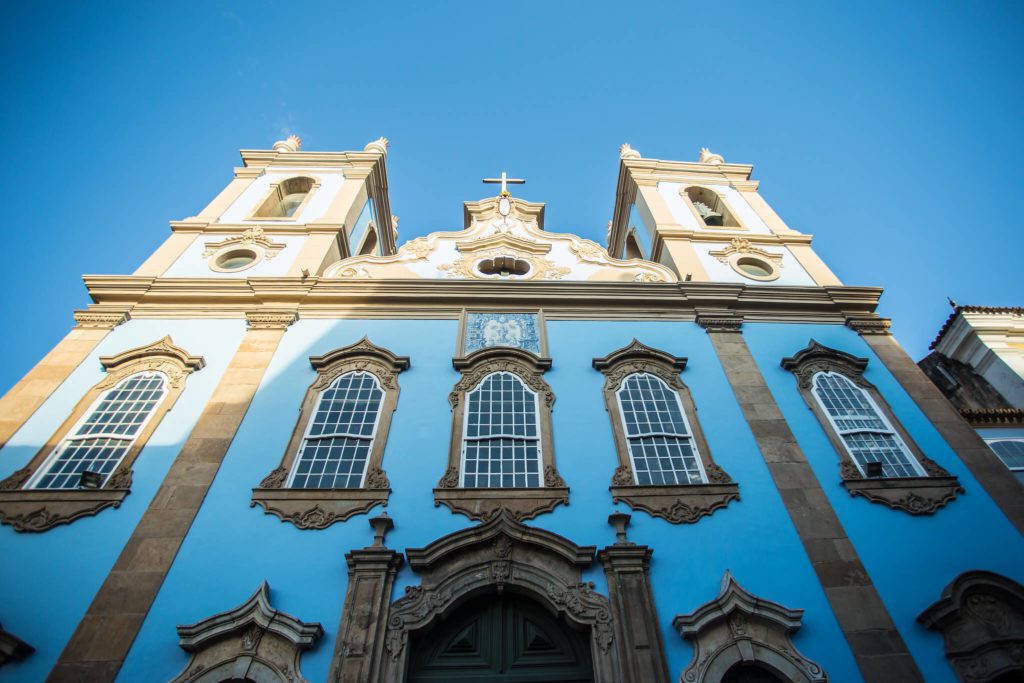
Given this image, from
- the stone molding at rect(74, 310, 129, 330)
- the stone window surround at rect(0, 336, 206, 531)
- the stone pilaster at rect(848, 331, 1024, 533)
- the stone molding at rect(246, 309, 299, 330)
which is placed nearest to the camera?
the stone window surround at rect(0, 336, 206, 531)

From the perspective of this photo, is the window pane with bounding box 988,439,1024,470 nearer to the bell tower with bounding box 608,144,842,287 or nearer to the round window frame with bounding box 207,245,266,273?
the bell tower with bounding box 608,144,842,287

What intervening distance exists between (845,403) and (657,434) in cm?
345

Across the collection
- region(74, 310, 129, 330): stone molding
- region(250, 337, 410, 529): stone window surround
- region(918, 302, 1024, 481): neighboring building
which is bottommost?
region(250, 337, 410, 529): stone window surround

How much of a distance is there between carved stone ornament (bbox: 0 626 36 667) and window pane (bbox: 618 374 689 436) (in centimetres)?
782

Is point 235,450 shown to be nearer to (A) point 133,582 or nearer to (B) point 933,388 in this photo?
(A) point 133,582

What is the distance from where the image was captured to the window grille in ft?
29.2

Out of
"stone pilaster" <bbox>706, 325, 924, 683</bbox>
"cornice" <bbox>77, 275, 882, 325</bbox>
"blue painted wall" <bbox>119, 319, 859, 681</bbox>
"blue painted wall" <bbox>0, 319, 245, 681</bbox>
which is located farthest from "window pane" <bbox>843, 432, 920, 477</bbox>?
"blue painted wall" <bbox>0, 319, 245, 681</bbox>

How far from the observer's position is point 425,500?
328 inches

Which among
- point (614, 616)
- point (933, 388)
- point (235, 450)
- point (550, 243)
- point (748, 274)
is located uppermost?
point (550, 243)

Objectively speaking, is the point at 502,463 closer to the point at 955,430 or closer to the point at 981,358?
the point at 955,430

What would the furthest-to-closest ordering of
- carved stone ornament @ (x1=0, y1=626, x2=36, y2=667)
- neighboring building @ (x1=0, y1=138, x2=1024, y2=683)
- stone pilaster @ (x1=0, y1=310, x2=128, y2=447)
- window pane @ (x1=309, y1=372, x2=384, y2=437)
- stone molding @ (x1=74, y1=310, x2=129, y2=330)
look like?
stone molding @ (x1=74, y1=310, x2=129, y2=330)
window pane @ (x1=309, y1=372, x2=384, y2=437)
stone pilaster @ (x1=0, y1=310, x2=128, y2=447)
neighboring building @ (x1=0, y1=138, x2=1024, y2=683)
carved stone ornament @ (x1=0, y1=626, x2=36, y2=667)

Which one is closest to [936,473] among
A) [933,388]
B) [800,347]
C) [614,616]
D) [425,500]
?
[933,388]

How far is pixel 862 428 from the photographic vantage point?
9750 mm

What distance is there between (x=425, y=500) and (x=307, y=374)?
133 inches
